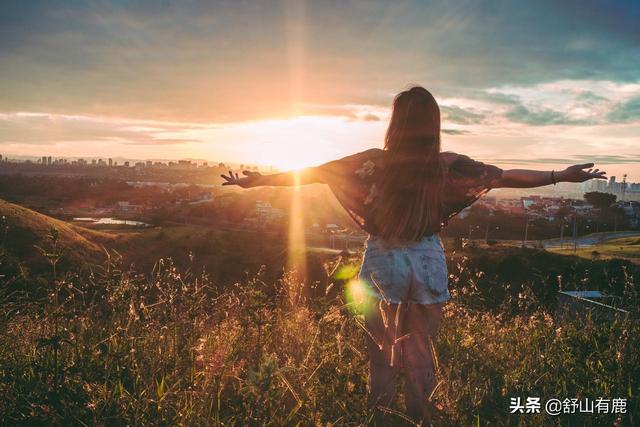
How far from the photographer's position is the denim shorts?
2682mm

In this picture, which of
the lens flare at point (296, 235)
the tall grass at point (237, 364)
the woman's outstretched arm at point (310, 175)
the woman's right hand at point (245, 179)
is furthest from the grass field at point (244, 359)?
the lens flare at point (296, 235)

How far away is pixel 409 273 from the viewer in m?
2.69

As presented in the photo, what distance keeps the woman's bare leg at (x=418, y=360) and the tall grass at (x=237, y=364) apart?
0.13 metres

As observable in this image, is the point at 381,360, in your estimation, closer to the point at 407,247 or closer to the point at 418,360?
the point at 418,360

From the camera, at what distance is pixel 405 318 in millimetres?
2740

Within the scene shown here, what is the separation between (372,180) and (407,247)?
0.52 meters

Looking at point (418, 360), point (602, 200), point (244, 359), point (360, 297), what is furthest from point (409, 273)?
point (602, 200)

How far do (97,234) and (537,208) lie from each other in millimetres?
107395

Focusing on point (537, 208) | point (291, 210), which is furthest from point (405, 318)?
point (537, 208)

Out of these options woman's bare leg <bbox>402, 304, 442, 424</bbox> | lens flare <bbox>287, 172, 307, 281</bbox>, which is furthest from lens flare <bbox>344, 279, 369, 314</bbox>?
lens flare <bbox>287, 172, 307, 281</bbox>

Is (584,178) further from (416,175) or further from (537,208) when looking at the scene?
(537,208)

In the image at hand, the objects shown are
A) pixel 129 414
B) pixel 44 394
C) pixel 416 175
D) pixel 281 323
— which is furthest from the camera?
pixel 281 323

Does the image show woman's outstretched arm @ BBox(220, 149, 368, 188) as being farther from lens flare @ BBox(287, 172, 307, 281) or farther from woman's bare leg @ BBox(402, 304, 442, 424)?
lens flare @ BBox(287, 172, 307, 281)

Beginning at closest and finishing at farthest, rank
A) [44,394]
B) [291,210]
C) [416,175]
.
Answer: [44,394] → [416,175] → [291,210]
